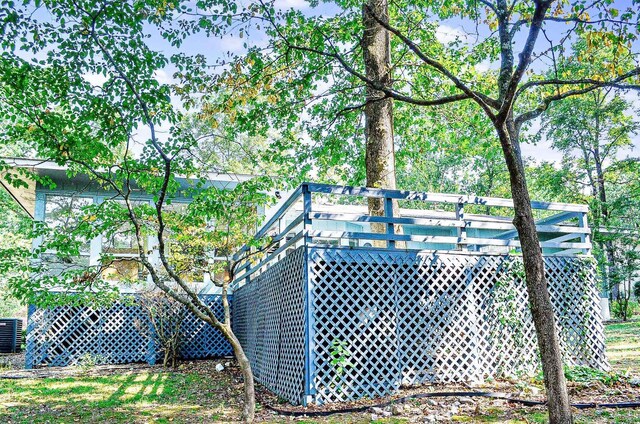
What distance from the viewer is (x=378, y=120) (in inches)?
Answer: 332

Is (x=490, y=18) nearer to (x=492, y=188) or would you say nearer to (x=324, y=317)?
(x=324, y=317)

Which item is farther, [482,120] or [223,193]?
[482,120]

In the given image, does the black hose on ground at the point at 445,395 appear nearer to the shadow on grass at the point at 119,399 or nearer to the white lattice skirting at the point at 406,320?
the white lattice skirting at the point at 406,320

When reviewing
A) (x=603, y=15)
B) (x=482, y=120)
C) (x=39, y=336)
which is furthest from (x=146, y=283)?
(x=603, y=15)

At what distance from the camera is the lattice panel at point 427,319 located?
19.4 ft

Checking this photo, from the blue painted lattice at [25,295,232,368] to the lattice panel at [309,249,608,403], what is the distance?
20.7ft

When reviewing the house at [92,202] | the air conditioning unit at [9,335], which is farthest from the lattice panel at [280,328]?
the air conditioning unit at [9,335]

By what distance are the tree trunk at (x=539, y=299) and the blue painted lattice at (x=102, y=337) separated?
8907 mm

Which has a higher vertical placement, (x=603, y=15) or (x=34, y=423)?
(x=603, y=15)

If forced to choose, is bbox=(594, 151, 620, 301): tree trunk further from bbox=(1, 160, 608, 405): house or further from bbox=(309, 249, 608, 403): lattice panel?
bbox=(309, 249, 608, 403): lattice panel

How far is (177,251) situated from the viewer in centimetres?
957

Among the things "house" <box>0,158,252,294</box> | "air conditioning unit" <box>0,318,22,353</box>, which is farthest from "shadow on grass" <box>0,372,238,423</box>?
"air conditioning unit" <box>0,318,22,353</box>

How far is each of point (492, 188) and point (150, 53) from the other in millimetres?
21390

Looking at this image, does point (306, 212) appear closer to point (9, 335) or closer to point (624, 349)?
point (624, 349)
